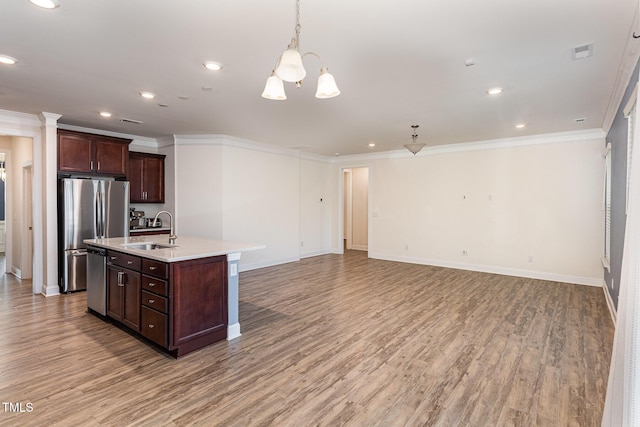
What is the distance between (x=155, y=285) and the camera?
2992 mm

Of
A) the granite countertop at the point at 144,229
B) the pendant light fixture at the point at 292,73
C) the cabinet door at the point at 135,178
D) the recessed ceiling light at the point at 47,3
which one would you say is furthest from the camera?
the cabinet door at the point at 135,178

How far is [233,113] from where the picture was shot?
4520 mm

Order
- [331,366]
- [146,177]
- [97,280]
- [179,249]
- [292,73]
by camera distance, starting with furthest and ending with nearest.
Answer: [146,177] < [97,280] < [179,249] < [331,366] < [292,73]

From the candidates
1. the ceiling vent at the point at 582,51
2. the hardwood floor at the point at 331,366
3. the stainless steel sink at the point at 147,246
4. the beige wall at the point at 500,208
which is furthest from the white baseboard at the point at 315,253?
the ceiling vent at the point at 582,51

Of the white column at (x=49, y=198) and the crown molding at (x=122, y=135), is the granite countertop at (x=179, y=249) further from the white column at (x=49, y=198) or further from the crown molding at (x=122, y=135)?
the crown molding at (x=122, y=135)

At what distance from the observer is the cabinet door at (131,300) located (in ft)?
10.5

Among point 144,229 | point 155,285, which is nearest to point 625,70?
point 155,285

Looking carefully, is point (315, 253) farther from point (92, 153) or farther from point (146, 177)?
point (92, 153)

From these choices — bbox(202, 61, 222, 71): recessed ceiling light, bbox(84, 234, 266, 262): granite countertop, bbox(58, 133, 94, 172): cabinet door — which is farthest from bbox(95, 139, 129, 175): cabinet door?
bbox(202, 61, 222, 71): recessed ceiling light

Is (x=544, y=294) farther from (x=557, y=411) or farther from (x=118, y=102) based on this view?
(x=118, y=102)

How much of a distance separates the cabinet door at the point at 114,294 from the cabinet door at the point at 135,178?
109 inches

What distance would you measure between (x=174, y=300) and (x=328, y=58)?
101 inches

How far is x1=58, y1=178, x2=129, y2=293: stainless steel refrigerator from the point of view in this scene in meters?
4.89

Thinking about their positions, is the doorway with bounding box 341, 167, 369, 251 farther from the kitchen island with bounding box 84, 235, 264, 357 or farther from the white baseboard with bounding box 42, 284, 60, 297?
the white baseboard with bounding box 42, 284, 60, 297
